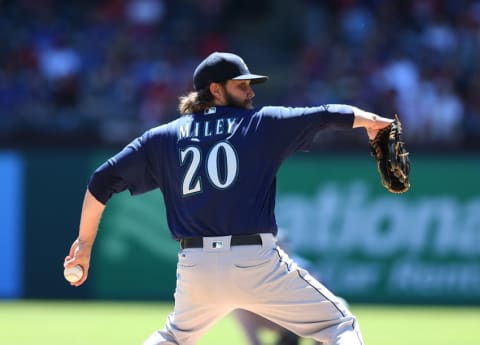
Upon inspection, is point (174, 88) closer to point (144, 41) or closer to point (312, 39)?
point (144, 41)

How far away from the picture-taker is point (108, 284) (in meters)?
13.6

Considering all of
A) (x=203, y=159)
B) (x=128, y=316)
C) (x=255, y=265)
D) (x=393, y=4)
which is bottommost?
(x=128, y=316)

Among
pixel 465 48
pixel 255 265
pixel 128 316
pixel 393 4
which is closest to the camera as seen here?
pixel 255 265

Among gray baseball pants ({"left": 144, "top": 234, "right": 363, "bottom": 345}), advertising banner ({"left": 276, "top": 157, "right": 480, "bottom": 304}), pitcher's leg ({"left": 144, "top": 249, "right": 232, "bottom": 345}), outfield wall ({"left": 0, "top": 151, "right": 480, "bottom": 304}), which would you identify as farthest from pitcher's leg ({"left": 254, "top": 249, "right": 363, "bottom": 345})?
advertising banner ({"left": 276, "top": 157, "right": 480, "bottom": 304})

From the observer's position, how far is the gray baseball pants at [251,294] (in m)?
5.34

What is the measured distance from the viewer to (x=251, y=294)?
17.6ft

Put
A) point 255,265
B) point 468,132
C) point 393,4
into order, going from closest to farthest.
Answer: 1. point 255,265
2. point 468,132
3. point 393,4

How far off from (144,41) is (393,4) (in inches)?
163

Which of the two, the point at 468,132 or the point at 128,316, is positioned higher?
the point at 468,132

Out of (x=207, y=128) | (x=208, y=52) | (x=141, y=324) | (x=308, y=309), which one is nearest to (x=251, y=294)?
(x=308, y=309)

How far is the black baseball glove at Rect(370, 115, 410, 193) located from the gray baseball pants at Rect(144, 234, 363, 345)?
2.80 feet

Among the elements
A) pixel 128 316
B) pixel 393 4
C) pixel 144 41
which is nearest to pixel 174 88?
pixel 144 41

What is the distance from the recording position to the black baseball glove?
5770mm

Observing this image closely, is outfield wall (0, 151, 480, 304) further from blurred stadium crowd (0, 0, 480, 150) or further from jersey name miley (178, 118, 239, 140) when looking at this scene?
jersey name miley (178, 118, 239, 140)
